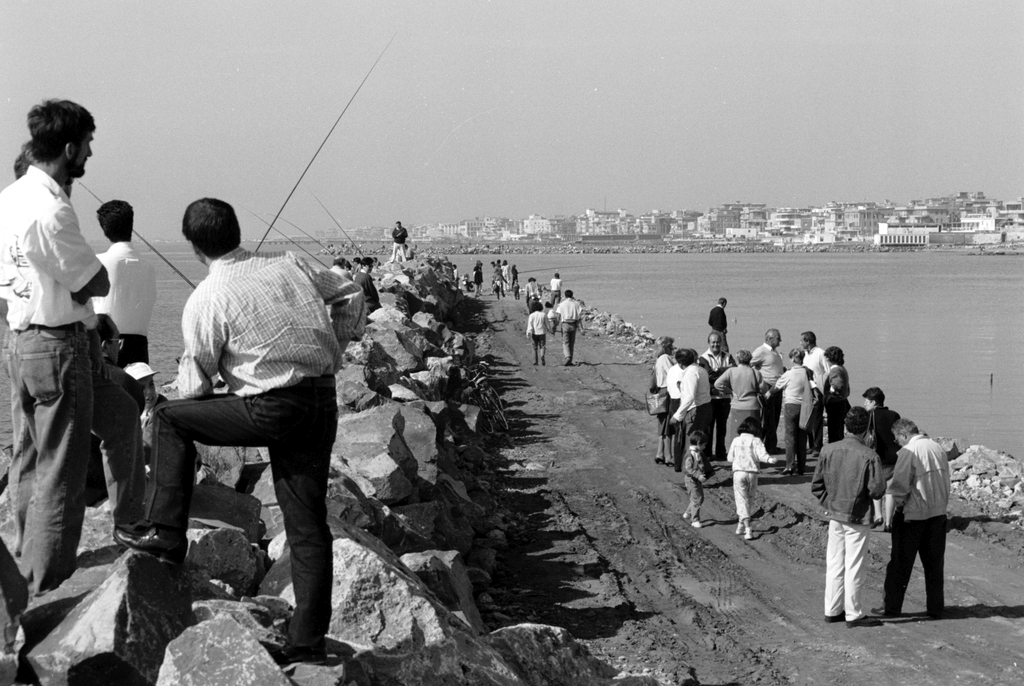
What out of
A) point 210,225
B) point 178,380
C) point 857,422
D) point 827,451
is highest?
point 210,225

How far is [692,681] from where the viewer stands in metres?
6.79

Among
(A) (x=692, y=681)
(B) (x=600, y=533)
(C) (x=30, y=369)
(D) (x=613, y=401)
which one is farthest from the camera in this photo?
(D) (x=613, y=401)

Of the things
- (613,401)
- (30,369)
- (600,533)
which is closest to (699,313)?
(613,401)

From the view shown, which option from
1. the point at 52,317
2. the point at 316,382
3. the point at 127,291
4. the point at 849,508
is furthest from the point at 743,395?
the point at 52,317

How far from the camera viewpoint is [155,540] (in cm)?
381

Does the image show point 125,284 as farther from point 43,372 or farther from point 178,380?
point 178,380

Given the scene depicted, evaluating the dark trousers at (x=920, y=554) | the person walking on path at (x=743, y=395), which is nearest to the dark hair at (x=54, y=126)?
the dark trousers at (x=920, y=554)

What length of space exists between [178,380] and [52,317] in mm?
736

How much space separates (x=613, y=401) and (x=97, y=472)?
13.1 metres

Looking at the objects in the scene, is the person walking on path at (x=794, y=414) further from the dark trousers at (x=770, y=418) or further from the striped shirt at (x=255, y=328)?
the striped shirt at (x=255, y=328)

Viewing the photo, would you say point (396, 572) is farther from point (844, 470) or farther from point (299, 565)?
point (844, 470)

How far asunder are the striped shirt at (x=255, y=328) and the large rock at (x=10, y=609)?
0.91 meters

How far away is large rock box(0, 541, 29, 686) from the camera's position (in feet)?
12.0

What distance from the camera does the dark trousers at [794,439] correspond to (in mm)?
12336
